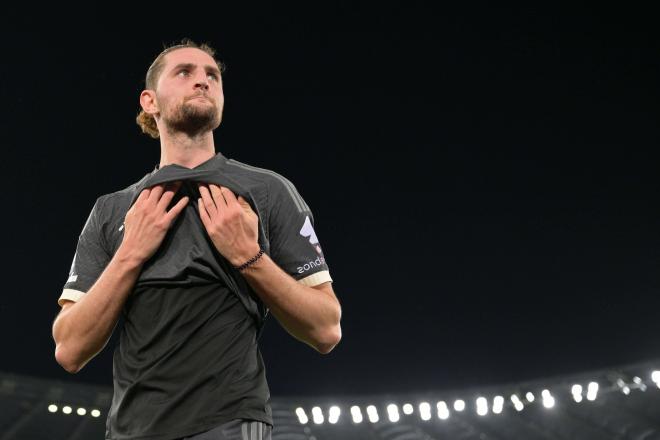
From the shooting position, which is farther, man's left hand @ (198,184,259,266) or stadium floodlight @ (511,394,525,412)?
stadium floodlight @ (511,394,525,412)

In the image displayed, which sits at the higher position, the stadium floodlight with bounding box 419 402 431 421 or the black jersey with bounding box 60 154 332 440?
the stadium floodlight with bounding box 419 402 431 421

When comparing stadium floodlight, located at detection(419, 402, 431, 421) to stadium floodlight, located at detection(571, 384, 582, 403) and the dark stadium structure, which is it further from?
stadium floodlight, located at detection(571, 384, 582, 403)

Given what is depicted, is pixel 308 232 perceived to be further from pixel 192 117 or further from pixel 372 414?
pixel 372 414

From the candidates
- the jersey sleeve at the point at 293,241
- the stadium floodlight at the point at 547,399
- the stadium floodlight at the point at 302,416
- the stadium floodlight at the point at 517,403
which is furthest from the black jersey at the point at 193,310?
the stadium floodlight at the point at 517,403

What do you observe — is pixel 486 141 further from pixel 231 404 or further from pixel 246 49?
pixel 231 404

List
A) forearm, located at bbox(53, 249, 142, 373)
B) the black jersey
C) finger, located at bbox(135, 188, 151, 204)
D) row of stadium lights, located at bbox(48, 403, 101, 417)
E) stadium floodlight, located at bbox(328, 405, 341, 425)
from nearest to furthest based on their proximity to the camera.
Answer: the black jersey
forearm, located at bbox(53, 249, 142, 373)
finger, located at bbox(135, 188, 151, 204)
row of stadium lights, located at bbox(48, 403, 101, 417)
stadium floodlight, located at bbox(328, 405, 341, 425)

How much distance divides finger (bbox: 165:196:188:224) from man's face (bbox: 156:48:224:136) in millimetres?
272

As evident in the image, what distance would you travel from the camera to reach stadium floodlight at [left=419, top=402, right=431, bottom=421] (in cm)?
1312

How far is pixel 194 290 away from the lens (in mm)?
1787

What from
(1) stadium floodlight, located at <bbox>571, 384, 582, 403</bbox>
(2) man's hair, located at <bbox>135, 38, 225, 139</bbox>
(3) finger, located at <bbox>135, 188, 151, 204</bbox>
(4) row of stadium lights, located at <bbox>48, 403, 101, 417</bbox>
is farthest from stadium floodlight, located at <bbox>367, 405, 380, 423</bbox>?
(3) finger, located at <bbox>135, 188, 151, 204</bbox>

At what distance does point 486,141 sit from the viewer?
12.1 m

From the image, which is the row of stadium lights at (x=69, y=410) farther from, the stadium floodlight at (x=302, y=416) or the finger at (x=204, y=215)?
the finger at (x=204, y=215)

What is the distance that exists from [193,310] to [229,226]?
0.69 ft

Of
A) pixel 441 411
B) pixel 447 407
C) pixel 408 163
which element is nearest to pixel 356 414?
pixel 441 411
